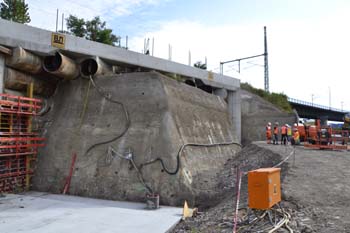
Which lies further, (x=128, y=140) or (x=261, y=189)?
(x=128, y=140)

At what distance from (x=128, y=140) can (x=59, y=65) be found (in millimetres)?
4796

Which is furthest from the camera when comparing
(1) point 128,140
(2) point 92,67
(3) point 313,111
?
(3) point 313,111

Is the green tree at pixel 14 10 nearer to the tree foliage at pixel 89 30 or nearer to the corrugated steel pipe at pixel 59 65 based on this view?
the tree foliage at pixel 89 30

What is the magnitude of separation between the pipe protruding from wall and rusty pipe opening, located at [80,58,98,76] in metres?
1.96

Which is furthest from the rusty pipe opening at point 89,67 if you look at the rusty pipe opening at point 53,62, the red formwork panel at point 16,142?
the red formwork panel at point 16,142

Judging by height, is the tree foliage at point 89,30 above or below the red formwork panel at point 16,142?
above

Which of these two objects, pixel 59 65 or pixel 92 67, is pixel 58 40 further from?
pixel 92 67

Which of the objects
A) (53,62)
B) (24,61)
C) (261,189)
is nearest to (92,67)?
(53,62)

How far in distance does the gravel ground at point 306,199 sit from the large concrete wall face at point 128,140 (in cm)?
149

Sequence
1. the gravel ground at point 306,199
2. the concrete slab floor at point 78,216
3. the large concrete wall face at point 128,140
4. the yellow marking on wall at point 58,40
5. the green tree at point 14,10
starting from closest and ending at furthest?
1. the gravel ground at point 306,199
2. the concrete slab floor at point 78,216
3. the large concrete wall face at point 128,140
4. the yellow marking on wall at point 58,40
5. the green tree at point 14,10

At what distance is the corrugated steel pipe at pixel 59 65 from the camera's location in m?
13.8

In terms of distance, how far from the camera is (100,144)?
502 inches

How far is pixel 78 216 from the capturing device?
341 inches

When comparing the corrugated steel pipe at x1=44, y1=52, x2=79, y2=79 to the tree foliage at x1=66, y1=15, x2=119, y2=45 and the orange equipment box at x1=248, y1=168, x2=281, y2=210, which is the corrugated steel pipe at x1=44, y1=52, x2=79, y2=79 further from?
the tree foliage at x1=66, y1=15, x2=119, y2=45
